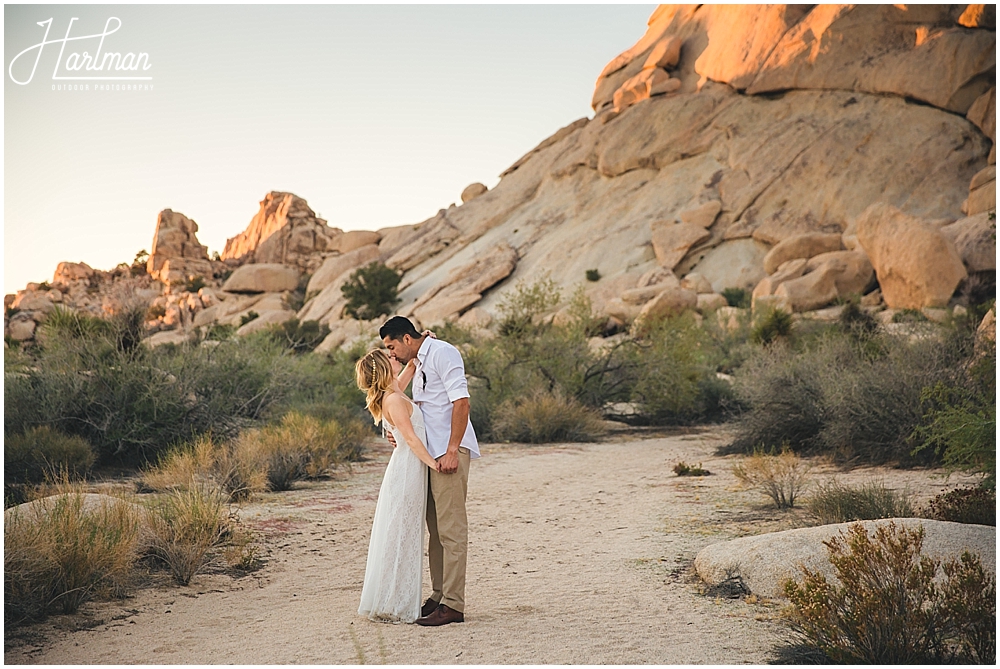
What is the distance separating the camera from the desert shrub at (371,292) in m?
43.5

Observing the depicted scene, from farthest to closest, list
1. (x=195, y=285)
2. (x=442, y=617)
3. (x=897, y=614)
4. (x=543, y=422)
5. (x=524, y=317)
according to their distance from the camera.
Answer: (x=195, y=285), (x=524, y=317), (x=543, y=422), (x=442, y=617), (x=897, y=614)

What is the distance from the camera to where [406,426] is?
495 centimetres

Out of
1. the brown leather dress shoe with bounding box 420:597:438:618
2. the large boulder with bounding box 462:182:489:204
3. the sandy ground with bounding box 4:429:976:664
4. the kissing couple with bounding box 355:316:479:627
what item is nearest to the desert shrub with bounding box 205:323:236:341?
the sandy ground with bounding box 4:429:976:664

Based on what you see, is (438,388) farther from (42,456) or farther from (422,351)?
(42,456)

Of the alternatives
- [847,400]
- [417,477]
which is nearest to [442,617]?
[417,477]

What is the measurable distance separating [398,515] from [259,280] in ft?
185

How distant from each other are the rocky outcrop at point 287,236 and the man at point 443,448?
Answer: 191 feet

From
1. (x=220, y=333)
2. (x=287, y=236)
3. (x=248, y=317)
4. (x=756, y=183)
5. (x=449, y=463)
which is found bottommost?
(x=449, y=463)

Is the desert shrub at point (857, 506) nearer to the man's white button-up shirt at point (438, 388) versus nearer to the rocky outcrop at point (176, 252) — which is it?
the man's white button-up shirt at point (438, 388)

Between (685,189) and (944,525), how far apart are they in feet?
123

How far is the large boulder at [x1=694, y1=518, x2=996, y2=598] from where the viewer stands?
529cm

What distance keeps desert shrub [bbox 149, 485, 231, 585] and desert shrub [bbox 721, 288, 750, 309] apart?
2902 cm

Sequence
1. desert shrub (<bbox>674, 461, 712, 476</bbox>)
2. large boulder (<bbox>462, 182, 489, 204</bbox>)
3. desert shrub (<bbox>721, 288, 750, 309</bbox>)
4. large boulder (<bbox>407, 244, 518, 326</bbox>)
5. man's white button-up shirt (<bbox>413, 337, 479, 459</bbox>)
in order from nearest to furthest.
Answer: man's white button-up shirt (<bbox>413, 337, 479, 459</bbox>)
desert shrub (<bbox>674, 461, 712, 476</bbox>)
desert shrub (<bbox>721, 288, 750, 309</bbox>)
large boulder (<bbox>407, 244, 518, 326</bbox>)
large boulder (<bbox>462, 182, 489, 204</bbox>)

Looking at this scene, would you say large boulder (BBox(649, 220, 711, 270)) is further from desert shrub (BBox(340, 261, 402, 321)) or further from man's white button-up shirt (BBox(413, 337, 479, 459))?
man's white button-up shirt (BBox(413, 337, 479, 459))
